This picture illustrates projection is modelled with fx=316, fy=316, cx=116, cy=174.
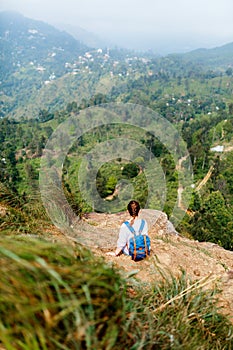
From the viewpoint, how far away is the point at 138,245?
3668 mm

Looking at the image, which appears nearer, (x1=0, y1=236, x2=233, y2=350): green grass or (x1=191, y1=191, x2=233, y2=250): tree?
(x1=0, y1=236, x2=233, y2=350): green grass

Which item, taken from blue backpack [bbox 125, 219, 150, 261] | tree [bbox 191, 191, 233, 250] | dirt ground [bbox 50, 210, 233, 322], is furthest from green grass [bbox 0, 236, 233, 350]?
tree [bbox 191, 191, 233, 250]

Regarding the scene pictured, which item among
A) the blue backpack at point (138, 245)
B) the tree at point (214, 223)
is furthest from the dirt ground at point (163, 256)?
the tree at point (214, 223)

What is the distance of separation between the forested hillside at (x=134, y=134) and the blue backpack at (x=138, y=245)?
127 centimetres

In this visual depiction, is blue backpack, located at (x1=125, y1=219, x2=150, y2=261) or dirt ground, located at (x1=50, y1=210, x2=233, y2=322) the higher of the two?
blue backpack, located at (x1=125, y1=219, x2=150, y2=261)

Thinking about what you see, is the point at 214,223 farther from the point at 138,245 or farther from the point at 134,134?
the point at 134,134

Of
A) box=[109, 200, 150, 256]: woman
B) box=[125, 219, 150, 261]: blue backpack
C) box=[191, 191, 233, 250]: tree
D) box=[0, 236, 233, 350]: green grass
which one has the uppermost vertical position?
box=[0, 236, 233, 350]: green grass

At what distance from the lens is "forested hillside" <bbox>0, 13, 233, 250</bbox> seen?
2131 cm

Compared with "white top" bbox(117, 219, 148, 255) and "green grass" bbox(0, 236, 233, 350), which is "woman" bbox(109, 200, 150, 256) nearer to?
"white top" bbox(117, 219, 148, 255)

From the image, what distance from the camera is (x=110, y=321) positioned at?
51.3 inches

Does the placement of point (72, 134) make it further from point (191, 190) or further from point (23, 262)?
point (23, 262)

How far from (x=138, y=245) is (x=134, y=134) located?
45.4 meters

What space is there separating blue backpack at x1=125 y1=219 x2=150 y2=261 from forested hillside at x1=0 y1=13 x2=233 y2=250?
127cm

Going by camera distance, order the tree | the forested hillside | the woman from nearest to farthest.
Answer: the woman
the tree
the forested hillside
